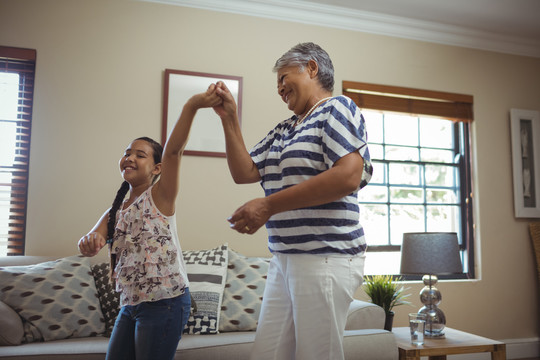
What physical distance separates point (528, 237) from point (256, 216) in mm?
3777

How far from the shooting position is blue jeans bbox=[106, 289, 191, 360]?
1.38 m

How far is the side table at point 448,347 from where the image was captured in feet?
8.16

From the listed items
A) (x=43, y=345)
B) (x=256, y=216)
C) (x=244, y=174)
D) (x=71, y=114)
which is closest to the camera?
(x=256, y=216)

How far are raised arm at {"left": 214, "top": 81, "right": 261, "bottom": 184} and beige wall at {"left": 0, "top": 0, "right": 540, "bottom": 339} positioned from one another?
1.86 metres

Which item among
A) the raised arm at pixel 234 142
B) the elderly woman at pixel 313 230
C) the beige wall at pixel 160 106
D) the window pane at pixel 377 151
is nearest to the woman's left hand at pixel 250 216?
the elderly woman at pixel 313 230

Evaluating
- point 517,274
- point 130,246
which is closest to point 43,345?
point 130,246

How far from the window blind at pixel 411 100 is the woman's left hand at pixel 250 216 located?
2.76 meters

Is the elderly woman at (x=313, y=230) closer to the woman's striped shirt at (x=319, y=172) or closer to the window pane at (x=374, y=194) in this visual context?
the woman's striped shirt at (x=319, y=172)

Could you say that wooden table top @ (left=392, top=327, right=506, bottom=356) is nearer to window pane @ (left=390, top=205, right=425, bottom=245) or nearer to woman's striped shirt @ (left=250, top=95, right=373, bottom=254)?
window pane @ (left=390, top=205, right=425, bottom=245)

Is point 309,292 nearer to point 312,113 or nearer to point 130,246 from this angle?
point 312,113

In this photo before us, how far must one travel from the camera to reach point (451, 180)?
4.07m

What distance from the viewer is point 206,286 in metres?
2.62

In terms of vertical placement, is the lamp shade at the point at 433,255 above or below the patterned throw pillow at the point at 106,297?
above

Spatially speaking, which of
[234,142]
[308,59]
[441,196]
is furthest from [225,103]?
[441,196]
